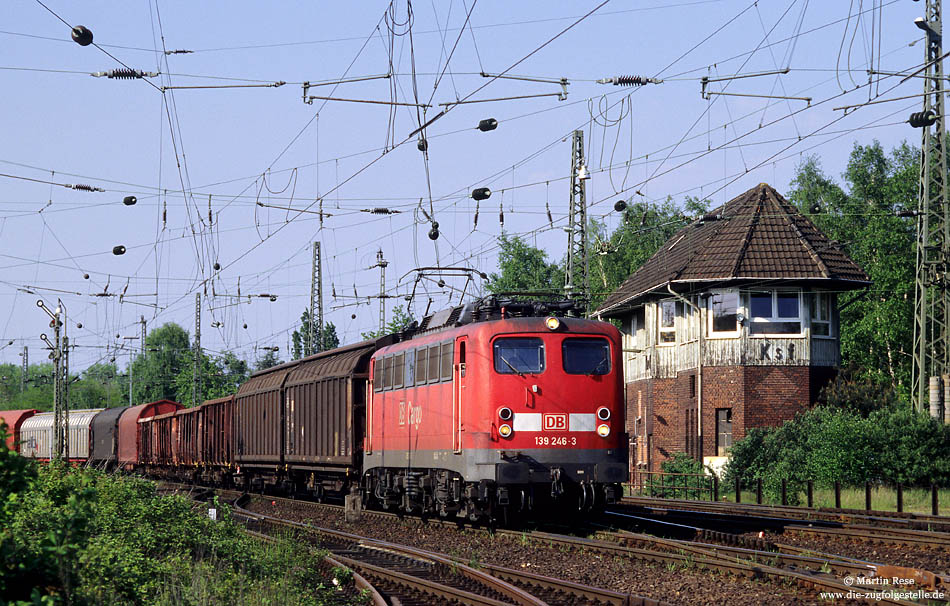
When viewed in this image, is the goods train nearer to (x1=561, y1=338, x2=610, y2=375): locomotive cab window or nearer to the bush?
(x1=561, y1=338, x2=610, y2=375): locomotive cab window

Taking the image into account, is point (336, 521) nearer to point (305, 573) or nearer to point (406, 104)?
point (406, 104)

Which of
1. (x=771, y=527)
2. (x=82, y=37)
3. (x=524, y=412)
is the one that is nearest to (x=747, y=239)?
(x=771, y=527)

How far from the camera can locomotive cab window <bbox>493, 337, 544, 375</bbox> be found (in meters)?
17.3

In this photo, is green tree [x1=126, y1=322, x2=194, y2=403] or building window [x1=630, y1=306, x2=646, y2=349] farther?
green tree [x1=126, y1=322, x2=194, y2=403]

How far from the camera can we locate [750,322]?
117 feet

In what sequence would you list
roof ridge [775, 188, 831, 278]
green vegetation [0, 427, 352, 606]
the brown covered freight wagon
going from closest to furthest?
1. green vegetation [0, 427, 352, 606]
2. the brown covered freight wagon
3. roof ridge [775, 188, 831, 278]

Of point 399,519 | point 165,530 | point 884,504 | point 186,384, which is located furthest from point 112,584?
point 186,384

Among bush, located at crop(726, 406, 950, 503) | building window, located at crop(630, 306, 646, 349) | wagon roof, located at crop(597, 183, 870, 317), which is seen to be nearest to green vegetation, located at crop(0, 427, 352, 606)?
bush, located at crop(726, 406, 950, 503)

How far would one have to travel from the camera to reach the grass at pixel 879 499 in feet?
81.8

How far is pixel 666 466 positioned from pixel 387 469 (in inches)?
675

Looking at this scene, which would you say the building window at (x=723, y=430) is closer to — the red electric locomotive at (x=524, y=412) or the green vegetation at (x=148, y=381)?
the red electric locomotive at (x=524, y=412)

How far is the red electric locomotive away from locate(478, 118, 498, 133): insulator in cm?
429

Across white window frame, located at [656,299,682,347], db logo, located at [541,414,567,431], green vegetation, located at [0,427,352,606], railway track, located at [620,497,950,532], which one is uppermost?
white window frame, located at [656,299,682,347]

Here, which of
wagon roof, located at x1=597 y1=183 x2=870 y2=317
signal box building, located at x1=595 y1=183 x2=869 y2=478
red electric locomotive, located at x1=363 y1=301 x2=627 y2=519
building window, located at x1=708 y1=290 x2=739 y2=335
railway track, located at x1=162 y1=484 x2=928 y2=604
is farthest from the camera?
building window, located at x1=708 y1=290 x2=739 y2=335
